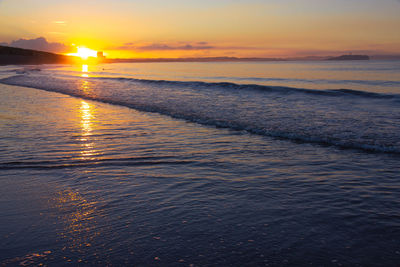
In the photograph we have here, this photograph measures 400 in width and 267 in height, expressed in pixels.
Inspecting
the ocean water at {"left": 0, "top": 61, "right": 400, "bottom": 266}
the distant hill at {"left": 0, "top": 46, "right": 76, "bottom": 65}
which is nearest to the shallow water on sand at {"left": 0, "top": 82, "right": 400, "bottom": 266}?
the ocean water at {"left": 0, "top": 61, "right": 400, "bottom": 266}

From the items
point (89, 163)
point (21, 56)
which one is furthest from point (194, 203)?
point (21, 56)

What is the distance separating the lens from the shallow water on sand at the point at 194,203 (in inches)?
136

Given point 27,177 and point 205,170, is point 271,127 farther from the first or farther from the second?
point 27,177

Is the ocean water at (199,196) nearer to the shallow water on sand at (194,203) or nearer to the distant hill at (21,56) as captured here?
the shallow water on sand at (194,203)

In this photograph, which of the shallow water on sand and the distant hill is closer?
the shallow water on sand

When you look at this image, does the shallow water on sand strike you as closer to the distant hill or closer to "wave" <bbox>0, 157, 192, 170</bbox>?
"wave" <bbox>0, 157, 192, 170</bbox>

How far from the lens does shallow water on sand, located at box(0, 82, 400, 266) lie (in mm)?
3445

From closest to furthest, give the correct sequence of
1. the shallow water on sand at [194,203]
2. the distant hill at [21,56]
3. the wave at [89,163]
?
the shallow water on sand at [194,203] < the wave at [89,163] < the distant hill at [21,56]

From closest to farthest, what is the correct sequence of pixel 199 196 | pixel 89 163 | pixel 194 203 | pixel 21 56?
pixel 194 203, pixel 199 196, pixel 89 163, pixel 21 56

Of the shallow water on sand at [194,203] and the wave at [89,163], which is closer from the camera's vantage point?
the shallow water on sand at [194,203]

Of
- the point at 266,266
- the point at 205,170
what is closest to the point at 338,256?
the point at 266,266

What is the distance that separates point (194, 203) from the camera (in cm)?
477

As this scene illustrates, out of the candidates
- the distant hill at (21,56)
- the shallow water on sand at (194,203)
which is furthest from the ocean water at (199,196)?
the distant hill at (21,56)

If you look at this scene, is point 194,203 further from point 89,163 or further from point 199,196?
point 89,163
